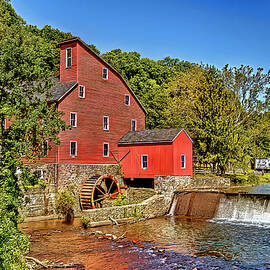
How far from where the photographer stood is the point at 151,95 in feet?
150

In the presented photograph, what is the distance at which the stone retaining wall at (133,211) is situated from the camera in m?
20.6

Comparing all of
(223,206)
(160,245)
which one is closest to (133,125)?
(223,206)

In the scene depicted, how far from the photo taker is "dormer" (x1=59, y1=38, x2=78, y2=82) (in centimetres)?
2743

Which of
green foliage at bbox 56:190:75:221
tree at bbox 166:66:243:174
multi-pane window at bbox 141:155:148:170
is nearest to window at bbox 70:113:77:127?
green foliage at bbox 56:190:75:221

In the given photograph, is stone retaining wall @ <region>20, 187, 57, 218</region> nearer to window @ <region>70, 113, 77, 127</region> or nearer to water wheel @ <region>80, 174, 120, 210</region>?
water wheel @ <region>80, 174, 120, 210</region>

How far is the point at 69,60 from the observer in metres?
27.9

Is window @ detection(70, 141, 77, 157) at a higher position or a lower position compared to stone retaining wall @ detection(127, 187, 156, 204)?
higher

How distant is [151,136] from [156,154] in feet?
5.67

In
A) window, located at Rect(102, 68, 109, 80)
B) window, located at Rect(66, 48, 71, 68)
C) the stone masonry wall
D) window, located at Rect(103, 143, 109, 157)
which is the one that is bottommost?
the stone masonry wall

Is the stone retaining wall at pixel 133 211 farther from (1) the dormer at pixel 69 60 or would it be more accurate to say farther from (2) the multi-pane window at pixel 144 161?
(1) the dormer at pixel 69 60

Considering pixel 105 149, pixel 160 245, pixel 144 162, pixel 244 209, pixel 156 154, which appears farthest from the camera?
pixel 105 149

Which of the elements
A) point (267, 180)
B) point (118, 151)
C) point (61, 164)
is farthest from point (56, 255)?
point (267, 180)

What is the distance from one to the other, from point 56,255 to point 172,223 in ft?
29.1

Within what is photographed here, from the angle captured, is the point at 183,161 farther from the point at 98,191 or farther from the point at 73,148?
the point at 73,148
